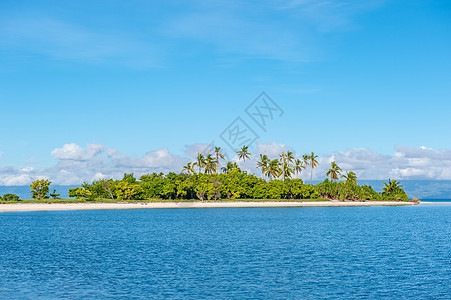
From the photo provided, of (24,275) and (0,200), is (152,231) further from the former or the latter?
(0,200)

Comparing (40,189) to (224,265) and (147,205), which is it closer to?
(147,205)

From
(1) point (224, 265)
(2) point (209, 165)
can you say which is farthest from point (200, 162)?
(1) point (224, 265)

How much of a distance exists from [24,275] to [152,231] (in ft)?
120

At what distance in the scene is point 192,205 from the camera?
145000mm

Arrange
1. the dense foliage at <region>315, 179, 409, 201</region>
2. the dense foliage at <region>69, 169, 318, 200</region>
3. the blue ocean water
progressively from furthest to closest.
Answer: the dense foliage at <region>315, 179, 409, 201</region> → the dense foliage at <region>69, 169, 318, 200</region> → the blue ocean water

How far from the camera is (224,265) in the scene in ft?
135

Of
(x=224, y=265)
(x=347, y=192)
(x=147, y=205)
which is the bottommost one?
(x=224, y=265)

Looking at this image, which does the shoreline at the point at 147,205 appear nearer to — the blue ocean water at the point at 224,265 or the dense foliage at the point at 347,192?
the dense foliage at the point at 347,192

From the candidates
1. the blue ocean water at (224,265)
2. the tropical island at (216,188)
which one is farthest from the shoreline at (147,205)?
the blue ocean water at (224,265)

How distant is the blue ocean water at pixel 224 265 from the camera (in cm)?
3158

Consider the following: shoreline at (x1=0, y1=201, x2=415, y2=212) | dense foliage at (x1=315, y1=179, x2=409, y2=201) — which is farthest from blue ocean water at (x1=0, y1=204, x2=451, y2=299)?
dense foliage at (x1=315, y1=179, x2=409, y2=201)

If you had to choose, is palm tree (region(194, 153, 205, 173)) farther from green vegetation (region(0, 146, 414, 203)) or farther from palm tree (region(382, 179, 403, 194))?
palm tree (region(382, 179, 403, 194))

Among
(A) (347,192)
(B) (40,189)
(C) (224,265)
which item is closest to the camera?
(C) (224,265)

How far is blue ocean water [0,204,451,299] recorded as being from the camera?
3158 cm
